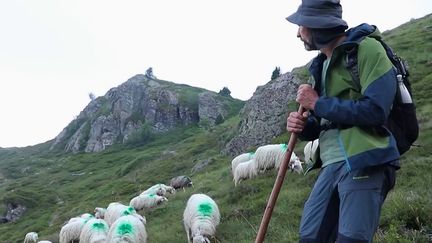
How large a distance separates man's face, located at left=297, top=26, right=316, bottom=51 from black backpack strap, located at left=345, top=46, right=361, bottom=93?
15.6 inches

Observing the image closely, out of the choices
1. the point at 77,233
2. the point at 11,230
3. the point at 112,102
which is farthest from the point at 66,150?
the point at 77,233

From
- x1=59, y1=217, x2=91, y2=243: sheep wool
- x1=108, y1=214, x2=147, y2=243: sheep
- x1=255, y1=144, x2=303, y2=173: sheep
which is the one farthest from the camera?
x1=59, y1=217, x2=91, y2=243: sheep wool

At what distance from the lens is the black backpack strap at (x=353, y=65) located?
11.6ft

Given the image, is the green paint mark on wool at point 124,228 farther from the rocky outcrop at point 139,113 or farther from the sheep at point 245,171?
the rocky outcrop at point 139,113

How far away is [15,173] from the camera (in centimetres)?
11162

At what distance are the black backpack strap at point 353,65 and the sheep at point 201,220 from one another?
7816mm

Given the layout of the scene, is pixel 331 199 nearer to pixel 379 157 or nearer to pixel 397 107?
pixel 379 157

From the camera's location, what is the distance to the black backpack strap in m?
3.54

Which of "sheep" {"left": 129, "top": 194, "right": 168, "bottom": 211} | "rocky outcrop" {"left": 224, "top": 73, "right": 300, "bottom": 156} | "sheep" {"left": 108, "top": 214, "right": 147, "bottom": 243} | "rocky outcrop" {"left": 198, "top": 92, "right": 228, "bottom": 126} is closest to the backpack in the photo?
"sheep" {"left": 108, "top": 214, "right": 147, "bottom": 243}

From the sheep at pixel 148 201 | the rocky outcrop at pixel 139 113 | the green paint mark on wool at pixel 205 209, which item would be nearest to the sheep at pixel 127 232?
the green paint mark on wool at pixel 205 209

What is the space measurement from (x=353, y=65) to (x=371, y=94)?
345 millimetres

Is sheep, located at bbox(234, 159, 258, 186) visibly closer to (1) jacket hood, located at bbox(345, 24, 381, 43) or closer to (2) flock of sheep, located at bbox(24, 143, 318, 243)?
(2) flock of sheep, located at bbox(24, 143, 318, 243)

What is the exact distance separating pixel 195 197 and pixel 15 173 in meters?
109

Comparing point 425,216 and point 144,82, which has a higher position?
point 144,82
